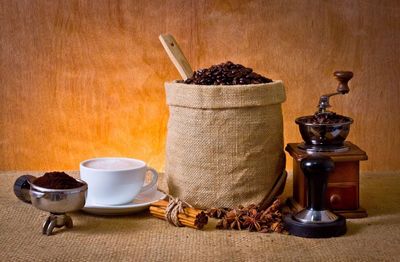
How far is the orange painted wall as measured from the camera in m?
1.64

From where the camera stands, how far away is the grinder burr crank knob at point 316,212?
120 centimetres

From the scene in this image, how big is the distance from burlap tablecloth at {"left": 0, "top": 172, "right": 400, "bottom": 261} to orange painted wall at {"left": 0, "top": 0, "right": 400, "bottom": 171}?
1.18 ft

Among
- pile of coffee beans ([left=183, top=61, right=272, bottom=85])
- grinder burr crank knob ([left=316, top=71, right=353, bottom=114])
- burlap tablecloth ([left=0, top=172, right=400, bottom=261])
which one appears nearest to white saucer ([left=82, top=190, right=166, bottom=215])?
burlap tablecloth ([left=0, top=172, right=400, bottom=261])

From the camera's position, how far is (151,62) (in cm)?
167

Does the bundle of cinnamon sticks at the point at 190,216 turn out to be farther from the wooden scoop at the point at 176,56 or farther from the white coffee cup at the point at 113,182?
the wooden scoop at the point at 176,56

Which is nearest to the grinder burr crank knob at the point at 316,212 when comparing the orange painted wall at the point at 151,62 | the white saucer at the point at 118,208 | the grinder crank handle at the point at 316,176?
the grinder crank handle at the point at 316,176

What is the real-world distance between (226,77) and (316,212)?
290 mm

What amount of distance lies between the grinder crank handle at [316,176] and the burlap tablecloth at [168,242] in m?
0.07

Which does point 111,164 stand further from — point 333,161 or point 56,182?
point 333,161

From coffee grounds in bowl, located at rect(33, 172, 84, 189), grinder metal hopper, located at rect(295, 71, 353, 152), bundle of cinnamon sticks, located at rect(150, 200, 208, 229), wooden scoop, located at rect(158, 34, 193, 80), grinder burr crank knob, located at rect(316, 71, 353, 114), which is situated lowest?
bundle of cinnamon sticks, located at rect(150, 200, 208, 229)

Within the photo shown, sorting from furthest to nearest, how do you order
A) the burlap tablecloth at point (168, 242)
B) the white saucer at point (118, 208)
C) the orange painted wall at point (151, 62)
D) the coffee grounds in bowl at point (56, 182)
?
Answer: 1. the orange painted wall at point (151, 62)
2. the white saucer at point (118, 208)
3. the coffee grounds in bowl at point (56, 182)
4. the burlap tablecloth at point (168, 242)

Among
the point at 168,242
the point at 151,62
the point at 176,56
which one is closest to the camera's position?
the point at 168,242

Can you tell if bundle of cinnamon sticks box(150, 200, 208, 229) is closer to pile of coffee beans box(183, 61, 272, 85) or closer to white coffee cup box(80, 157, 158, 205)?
white coffee cup box(80, 157, 158, 205)

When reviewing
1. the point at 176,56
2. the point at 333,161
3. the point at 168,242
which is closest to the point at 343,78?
the point at 333,161
